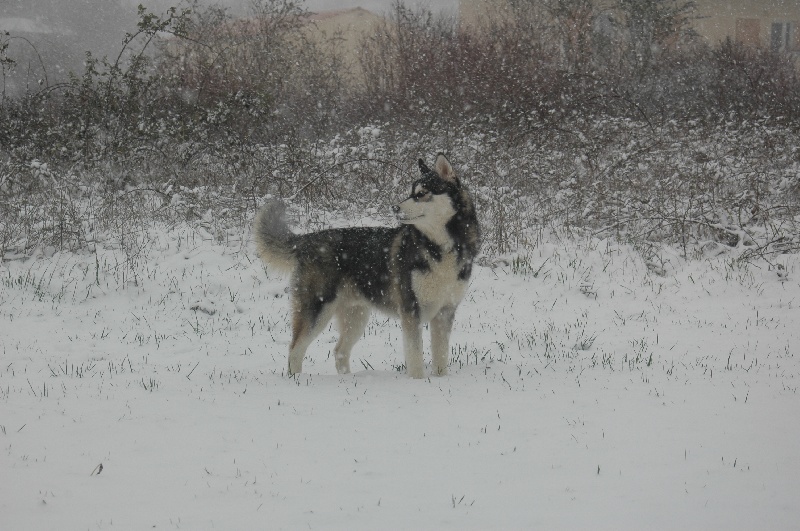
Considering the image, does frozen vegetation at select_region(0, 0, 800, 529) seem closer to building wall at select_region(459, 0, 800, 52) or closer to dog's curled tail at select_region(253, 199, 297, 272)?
dog's curled tail at select_region(253, 199, 297, 272)

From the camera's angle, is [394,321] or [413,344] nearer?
[413,344]

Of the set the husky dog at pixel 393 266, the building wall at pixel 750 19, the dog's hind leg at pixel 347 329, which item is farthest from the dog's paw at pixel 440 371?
the building wall at pixel 750 19

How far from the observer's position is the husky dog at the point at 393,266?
18.5 feet

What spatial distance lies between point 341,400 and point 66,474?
2.12 meters

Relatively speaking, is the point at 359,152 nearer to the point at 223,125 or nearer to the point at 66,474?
the point at 223,125

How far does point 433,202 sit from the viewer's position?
5617 mm

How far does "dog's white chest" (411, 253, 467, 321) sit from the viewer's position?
5.64m

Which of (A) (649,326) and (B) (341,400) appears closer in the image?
(B) (341,400)

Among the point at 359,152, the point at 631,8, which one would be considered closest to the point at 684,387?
the point at 359,152

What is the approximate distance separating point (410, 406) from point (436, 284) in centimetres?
110

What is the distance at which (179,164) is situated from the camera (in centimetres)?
1313

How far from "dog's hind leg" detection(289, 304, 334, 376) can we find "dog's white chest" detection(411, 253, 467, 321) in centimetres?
83

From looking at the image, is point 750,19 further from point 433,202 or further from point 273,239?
point 273,239

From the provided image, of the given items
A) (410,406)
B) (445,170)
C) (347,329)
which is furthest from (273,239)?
(410,406)
